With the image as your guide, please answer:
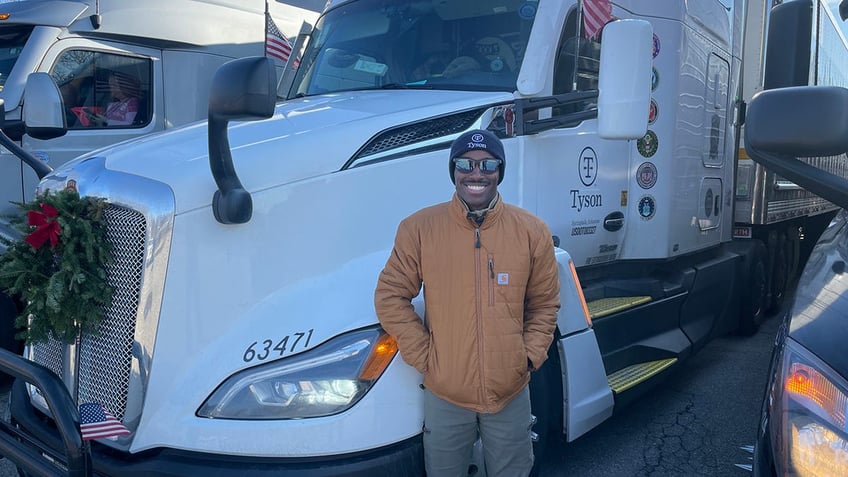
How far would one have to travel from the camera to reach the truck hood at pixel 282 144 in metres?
2.66

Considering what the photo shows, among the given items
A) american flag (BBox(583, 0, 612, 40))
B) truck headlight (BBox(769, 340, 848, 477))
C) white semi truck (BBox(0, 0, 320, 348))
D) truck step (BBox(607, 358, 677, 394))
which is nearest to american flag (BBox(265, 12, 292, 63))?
white semi truck (BBox(0, 0, 320, 348))

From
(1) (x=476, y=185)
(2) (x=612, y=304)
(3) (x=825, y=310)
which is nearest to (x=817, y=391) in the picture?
(3) (x=825, y=310)

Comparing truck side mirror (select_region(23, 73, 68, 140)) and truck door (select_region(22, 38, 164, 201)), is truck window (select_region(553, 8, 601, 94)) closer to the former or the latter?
truck side mirror (select_region(23, 73, 68, 140))

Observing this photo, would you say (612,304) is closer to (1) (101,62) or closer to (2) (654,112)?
(2) (654,112)

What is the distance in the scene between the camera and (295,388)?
247cm

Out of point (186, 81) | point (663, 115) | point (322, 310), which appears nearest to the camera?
point (322, 310)

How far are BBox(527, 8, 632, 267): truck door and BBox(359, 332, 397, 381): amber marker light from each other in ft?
4.40

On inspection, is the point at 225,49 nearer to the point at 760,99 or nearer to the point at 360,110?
the point at 360,110

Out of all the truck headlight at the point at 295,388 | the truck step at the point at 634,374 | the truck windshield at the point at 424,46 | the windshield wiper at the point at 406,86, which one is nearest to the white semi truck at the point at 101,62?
the truck windshield at the point at 424,46

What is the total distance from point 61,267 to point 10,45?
3.61m

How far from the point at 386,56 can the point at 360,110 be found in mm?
797

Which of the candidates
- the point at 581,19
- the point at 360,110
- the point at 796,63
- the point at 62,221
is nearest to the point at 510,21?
the point at 581,19

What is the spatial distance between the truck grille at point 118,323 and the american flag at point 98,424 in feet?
0.59

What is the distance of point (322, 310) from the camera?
262 centimetres
